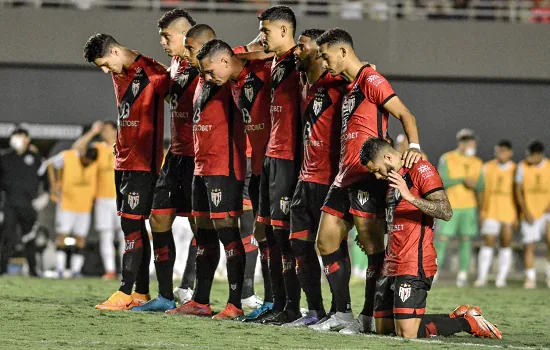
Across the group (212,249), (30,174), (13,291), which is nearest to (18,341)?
(212,249)

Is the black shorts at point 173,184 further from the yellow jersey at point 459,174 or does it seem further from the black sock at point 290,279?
the yellow jersey at point 459,174

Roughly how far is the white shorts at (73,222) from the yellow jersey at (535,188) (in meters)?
6.27

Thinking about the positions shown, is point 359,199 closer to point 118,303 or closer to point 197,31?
point 197,31

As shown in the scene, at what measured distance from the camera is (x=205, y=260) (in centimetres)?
914

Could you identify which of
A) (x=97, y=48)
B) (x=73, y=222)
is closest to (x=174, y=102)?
(x=97, y=48)

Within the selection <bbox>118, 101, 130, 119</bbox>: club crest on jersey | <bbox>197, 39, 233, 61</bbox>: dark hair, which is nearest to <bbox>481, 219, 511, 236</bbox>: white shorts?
<bbox>118, 101, 130, 119</bbox>: club crest on jersey

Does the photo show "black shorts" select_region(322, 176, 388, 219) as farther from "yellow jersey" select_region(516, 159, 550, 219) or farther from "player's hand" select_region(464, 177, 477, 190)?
"yellow jersey" select_region(516, 159, 550, 219)

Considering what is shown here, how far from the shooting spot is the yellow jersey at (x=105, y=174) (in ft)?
52.1

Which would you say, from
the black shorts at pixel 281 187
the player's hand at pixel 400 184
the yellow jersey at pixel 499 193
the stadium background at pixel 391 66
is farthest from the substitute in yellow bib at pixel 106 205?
the player's hand at pixel 400 184

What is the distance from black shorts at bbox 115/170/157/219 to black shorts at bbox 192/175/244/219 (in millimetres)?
590

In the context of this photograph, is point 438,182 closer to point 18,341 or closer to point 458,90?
point 18,341

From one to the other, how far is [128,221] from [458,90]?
10.5 m

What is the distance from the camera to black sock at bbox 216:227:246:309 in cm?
891

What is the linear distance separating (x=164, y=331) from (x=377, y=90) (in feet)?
7.32
